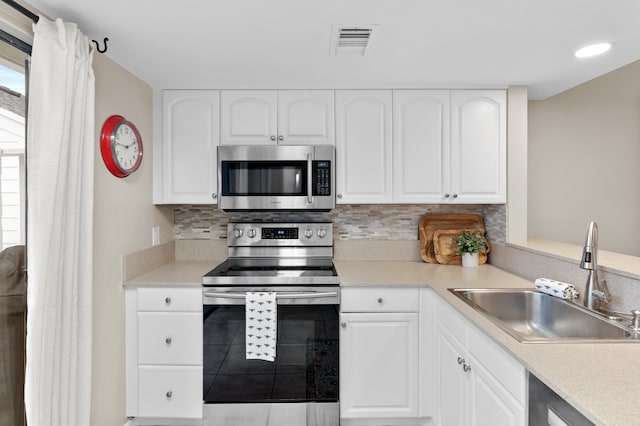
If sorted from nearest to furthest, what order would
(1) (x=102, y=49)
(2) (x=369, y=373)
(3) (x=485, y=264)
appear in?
(1) (x=102, y=49) < (2) (x=369, y=373) < (3) (x=485, y=264)

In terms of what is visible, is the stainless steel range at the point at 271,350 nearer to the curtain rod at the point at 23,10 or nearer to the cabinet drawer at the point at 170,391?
the cabinet drawer at the point at 170,391

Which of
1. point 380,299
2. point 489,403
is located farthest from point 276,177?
point 489,403

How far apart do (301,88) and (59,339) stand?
1905 mm

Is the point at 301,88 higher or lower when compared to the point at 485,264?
higher

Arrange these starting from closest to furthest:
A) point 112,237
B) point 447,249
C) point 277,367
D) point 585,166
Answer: point 112,237 < point 277,367 < point 447,249 < point 585,166

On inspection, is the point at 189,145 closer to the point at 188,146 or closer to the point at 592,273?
the point at 188,146

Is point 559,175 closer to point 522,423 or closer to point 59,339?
point 522,423

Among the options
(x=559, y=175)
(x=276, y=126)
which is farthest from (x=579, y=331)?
(x=276, y=126)

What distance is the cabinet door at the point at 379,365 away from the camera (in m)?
2.23

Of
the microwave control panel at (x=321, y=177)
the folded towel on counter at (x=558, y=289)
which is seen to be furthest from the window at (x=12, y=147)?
the folded towel on counter at (x=558, y=289)

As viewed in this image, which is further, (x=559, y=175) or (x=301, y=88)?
(x=559, y=175)

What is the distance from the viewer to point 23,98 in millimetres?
1552

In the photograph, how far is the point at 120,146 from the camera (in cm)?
216

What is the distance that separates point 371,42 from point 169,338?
1.91 meters
